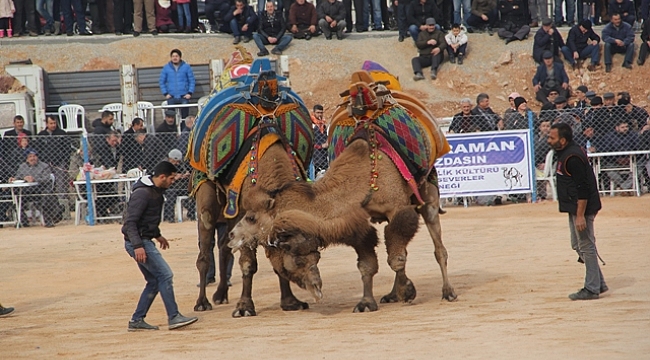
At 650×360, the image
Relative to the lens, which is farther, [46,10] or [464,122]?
[46,10]

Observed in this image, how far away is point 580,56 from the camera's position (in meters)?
28.7

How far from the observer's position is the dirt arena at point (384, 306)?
28.3 ft

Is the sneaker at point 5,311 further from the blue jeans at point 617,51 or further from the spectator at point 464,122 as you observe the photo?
the blue jeans at point 617,51

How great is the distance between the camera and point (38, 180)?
21047 mm

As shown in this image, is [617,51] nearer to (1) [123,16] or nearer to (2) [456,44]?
(2) [456,44]

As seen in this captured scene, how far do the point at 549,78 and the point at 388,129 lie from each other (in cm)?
1585

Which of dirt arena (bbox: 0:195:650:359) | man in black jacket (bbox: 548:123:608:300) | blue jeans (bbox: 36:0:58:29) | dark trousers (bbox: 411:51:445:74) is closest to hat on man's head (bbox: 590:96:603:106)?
dirt arena (bbox: 0:195:650:359)

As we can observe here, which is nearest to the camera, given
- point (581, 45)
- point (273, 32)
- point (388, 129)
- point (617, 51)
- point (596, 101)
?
point (388, 129)

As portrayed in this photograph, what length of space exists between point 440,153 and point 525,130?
29.1ft

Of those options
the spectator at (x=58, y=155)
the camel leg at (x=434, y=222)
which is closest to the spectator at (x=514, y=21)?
the spectator at (x=58, y=155)

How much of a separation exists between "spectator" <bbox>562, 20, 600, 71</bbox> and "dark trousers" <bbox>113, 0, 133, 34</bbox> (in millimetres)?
12080

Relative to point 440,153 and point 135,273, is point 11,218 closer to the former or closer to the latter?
point 135,273

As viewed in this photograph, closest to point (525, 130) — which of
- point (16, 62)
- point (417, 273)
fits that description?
point (417, 273)

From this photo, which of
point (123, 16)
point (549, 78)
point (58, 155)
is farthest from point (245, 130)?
point (123, 16)
